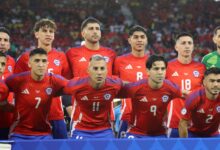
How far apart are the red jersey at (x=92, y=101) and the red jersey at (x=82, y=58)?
571mm

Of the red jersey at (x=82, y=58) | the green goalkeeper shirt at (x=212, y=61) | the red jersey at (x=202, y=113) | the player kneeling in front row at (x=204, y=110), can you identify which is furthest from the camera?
the green goalkeeper shirt at (x=212, y=61)

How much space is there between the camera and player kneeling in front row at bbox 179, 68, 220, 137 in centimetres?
527

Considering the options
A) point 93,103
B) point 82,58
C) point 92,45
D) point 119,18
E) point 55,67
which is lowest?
point 93,103

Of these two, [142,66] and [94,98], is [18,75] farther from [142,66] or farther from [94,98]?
[142,66]

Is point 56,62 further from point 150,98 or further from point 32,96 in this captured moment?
point 150,98

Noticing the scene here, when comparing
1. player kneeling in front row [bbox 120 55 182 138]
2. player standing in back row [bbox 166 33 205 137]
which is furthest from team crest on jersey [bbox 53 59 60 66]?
player standing in back row [bbox 166 33 205 137]

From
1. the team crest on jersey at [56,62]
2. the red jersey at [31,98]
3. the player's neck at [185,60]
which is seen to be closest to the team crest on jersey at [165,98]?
the player's neck at [185,60]

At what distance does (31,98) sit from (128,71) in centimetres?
139

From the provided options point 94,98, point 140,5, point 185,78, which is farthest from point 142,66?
point 140,5

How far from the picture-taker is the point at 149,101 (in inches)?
219

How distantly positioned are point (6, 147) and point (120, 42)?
1583 cm

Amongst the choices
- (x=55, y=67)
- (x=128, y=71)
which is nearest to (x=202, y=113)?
(x=128, y=71)

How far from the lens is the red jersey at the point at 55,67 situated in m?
5.93

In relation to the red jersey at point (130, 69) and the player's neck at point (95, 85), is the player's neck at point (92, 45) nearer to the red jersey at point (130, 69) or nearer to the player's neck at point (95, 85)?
the red jersey at point (130, 69)
